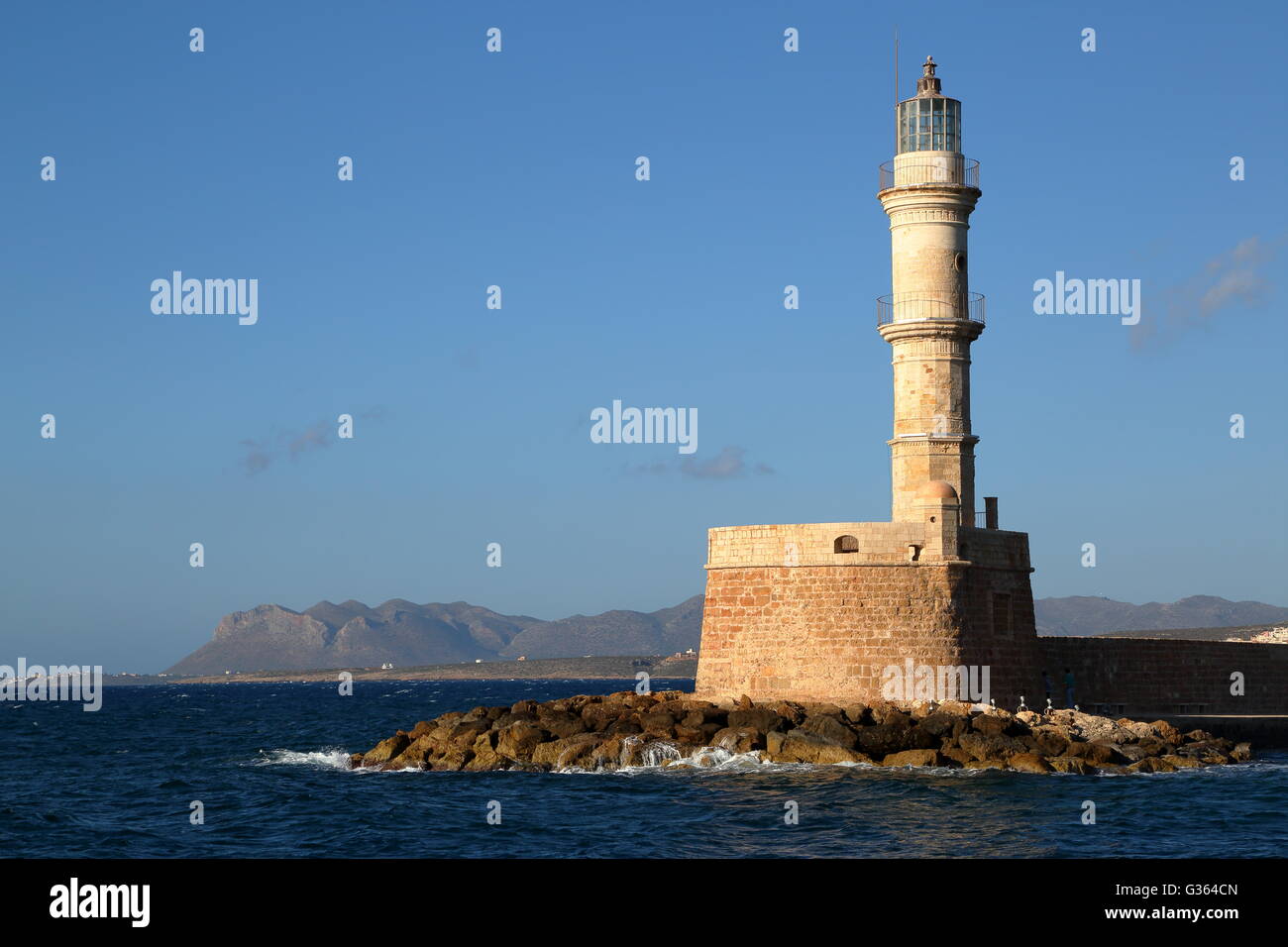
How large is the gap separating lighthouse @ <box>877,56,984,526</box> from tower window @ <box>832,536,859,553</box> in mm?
2222

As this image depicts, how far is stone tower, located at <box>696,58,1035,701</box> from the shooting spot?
26891 mm

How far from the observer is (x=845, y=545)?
27203 mm

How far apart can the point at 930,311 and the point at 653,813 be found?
13.3 meters

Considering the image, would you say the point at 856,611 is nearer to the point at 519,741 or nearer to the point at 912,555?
the point at 912,555

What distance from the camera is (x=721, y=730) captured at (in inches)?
1026

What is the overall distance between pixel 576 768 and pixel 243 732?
79.6 ft

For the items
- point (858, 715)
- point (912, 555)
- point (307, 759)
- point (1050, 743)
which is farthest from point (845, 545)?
point (307, 759)

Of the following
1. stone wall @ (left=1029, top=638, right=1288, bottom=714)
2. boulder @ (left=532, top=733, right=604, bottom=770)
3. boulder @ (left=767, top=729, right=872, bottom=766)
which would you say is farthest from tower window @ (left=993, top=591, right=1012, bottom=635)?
boulder @ (left=532, top=733, right=604, bottom=770)

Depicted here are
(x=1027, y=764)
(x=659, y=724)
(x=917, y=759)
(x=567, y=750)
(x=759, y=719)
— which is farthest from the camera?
(x=659, y=724)

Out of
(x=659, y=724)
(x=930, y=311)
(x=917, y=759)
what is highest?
(x=930, y=311)
